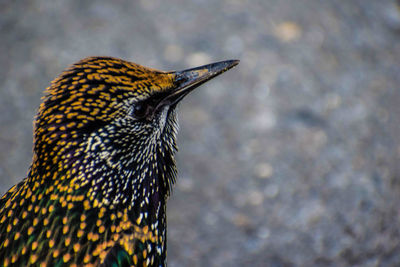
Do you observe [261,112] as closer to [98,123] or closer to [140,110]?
[140,110]

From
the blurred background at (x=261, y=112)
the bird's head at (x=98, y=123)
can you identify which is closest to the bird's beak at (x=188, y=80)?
the bird's head at (x=98, y=123)

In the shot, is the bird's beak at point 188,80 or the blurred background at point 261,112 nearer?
the bird's beak at point 188,80

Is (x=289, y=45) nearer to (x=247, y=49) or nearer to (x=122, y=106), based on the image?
(x=247, y=49)

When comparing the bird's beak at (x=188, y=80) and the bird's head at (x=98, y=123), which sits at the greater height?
the bird's beak at (x=188, y=80)

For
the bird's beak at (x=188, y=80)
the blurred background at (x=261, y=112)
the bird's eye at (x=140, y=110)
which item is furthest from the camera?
the blurred background at (x=261, y=112)

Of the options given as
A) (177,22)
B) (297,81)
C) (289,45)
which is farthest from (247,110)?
(177,22)

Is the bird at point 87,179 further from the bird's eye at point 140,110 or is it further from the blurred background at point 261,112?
the blurred background at point 261,112

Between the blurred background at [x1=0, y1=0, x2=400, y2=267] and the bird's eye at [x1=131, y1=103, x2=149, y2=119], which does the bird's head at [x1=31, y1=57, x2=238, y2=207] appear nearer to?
the bird's eye at [x1=131, y1=103, x2=149, y2=119]

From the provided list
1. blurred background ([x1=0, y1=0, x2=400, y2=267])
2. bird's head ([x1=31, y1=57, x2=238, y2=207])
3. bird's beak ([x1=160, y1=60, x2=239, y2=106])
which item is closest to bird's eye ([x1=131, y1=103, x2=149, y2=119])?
bird's head ([x1=31, y1=57, x2=238, y2=207])
